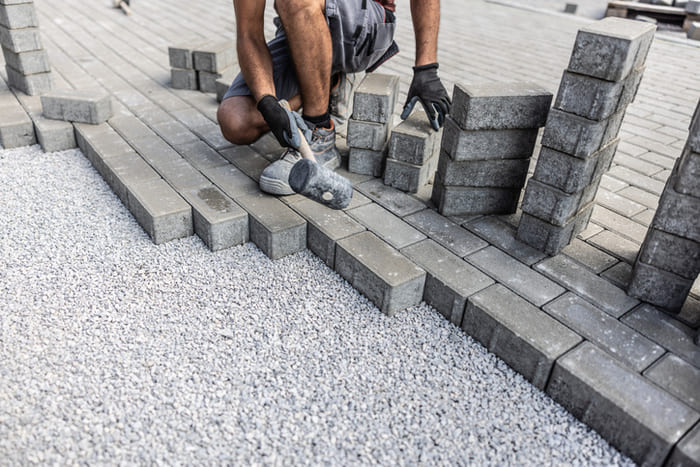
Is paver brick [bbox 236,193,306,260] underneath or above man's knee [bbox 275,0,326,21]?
underneath

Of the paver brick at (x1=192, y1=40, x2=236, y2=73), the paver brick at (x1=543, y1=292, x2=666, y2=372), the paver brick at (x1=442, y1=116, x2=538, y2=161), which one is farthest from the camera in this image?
the paver brick at (x1=192, y1=40, x2=236, y2=73)

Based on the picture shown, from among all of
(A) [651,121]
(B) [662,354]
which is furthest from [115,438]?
(A) [651,121]

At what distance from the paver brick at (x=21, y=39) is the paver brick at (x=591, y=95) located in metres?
3.67

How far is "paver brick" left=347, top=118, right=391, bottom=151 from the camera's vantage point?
9.95 feet

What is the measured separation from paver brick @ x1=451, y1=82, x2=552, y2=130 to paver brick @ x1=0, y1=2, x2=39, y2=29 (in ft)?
10.5

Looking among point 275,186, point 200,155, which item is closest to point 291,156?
point 275,186

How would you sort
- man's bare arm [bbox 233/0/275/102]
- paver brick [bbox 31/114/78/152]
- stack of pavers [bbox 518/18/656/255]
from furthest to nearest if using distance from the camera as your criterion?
paver brick [bbox 31/114/78/152] → man's bare arm [bbox 233/0/275/102] → stack of pavers [bbox 518/18/656/255]

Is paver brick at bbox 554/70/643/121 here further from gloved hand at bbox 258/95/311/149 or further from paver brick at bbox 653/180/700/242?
gloved hand at bbox 258/95/311/149

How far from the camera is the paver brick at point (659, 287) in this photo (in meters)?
2.20

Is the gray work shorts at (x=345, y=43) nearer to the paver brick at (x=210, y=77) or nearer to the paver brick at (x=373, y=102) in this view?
the paver brick at (x=373, y=102)

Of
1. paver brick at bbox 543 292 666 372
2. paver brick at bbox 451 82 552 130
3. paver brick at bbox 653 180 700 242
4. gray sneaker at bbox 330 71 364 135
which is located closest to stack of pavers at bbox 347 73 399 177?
gray sneaker at bbox 330 71 364 135

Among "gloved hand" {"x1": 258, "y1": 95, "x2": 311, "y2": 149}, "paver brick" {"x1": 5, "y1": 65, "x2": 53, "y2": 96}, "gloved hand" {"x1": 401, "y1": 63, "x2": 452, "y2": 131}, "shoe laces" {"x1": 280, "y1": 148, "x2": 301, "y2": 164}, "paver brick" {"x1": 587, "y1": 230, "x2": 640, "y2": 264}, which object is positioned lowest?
Result: "paver brick" {"x1": 587, "y1": 230, "x2": 640, "y2": 264}

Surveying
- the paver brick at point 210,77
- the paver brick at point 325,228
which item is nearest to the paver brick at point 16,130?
the paver brick at point 210,77

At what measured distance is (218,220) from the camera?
270 cm
